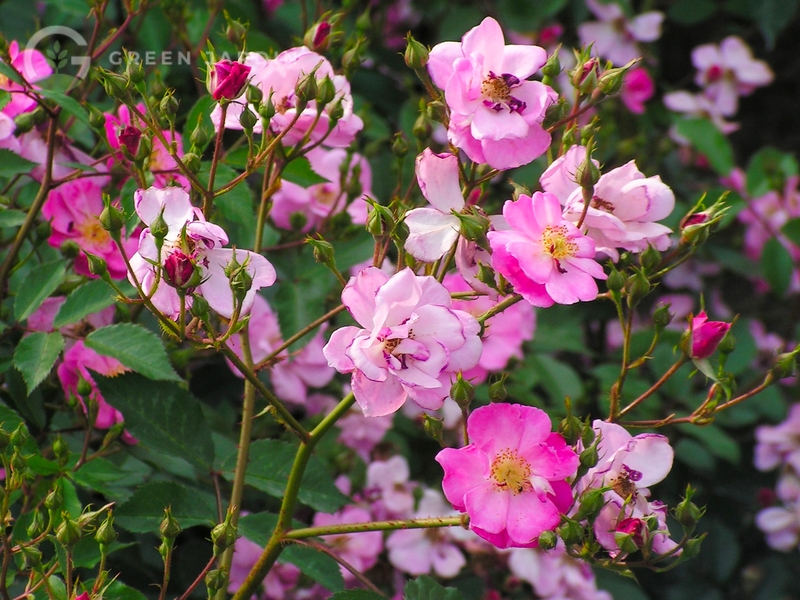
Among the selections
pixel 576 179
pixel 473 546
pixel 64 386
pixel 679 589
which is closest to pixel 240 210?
pixel 64 386

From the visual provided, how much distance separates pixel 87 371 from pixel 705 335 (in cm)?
70

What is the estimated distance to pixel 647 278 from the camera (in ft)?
2.85

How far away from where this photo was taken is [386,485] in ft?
5.22

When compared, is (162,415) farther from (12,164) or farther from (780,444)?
(780,444)

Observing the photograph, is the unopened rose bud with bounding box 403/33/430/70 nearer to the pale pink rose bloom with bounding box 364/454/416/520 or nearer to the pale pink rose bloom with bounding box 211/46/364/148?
the pale pink rose bloom with bounding box 211/46/364/148

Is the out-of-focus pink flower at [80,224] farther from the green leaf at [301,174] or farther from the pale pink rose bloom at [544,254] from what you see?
the pale pink rose bloom at [544,254]

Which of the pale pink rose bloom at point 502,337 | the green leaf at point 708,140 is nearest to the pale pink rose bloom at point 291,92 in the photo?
the pale pink rose bloom at point 502,337

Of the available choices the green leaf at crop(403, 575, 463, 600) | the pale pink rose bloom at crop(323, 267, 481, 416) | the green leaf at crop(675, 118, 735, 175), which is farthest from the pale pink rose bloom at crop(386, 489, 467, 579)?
the green leaf at crop(675, 118, 735, 175)

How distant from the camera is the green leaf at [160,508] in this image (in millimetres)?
928

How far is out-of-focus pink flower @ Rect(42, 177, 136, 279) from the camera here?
109cm

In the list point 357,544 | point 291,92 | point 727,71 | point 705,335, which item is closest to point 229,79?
point 291,92

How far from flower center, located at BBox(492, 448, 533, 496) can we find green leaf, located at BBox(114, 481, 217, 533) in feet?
1.10

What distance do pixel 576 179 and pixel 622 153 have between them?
137 cm

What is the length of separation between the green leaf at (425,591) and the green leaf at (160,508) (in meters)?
0.22
